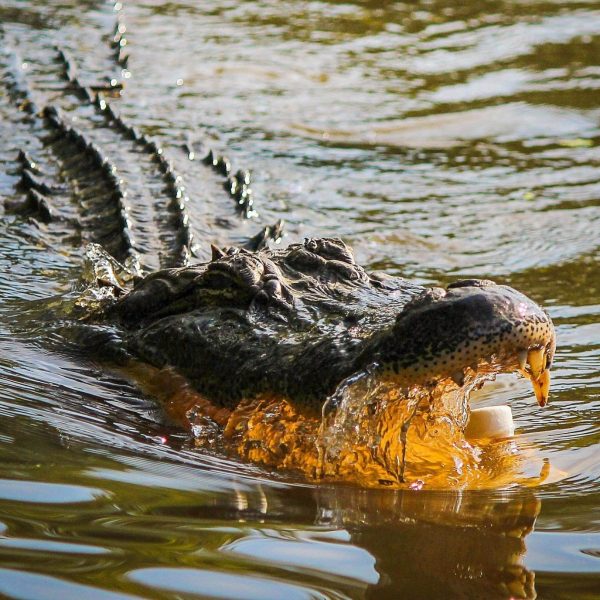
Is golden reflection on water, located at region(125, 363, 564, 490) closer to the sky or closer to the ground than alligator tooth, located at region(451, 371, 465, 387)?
closer to the ground

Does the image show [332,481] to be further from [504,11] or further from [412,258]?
[504,11]

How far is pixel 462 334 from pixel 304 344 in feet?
2.39

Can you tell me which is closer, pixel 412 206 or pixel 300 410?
pixel 300 410

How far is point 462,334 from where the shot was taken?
311 cm

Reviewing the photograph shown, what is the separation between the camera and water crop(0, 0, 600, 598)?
2791 millimetres

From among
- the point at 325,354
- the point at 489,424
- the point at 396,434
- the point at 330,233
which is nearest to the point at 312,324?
the point at 325,354

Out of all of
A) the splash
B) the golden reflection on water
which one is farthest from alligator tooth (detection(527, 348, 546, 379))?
the golden reflection on water

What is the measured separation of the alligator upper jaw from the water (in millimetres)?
415

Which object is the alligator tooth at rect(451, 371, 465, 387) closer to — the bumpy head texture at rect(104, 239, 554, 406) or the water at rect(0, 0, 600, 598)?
the bumpy head texture at rect(104, 239, 554, 406)

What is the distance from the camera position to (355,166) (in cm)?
793

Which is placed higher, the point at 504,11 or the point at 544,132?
the point at 504,11

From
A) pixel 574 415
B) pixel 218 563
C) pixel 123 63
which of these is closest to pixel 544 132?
pixel 123 63

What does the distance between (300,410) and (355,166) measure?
454 centimetres

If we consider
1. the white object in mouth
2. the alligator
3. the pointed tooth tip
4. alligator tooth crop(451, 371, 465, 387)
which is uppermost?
the pointed tooth tip
